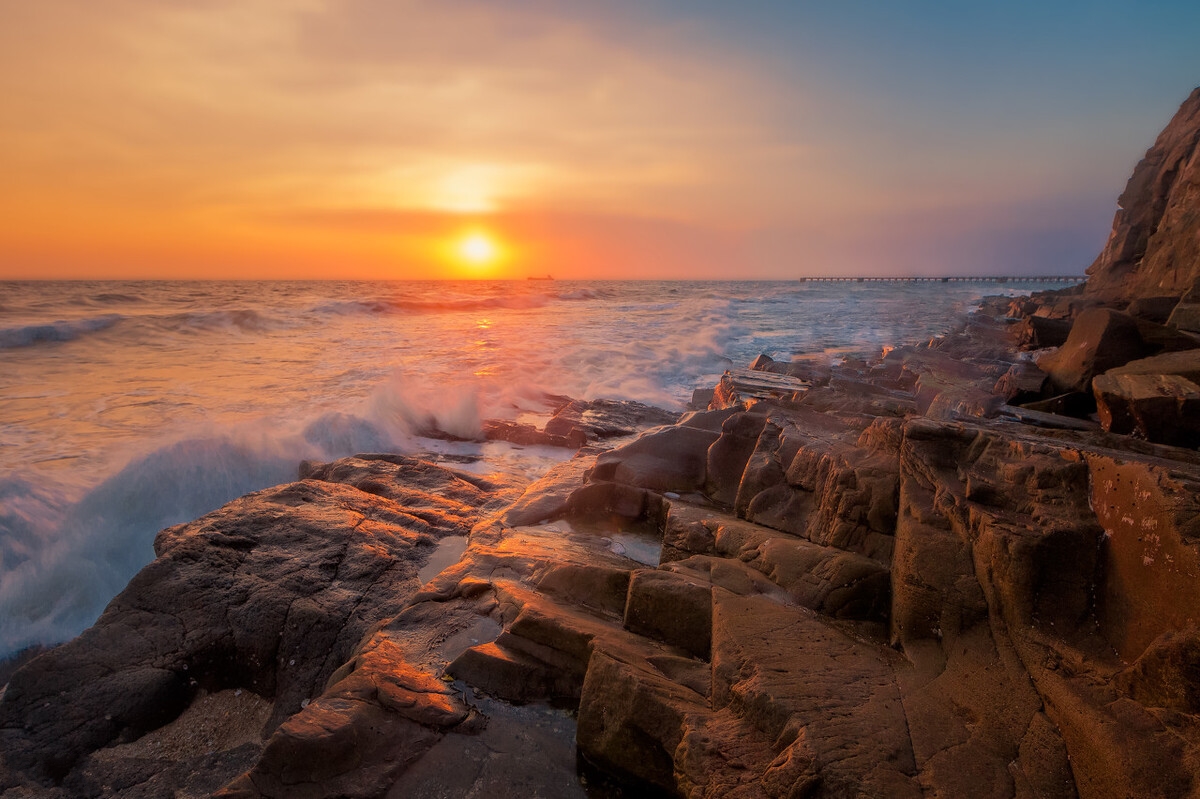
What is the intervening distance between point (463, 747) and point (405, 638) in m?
1.02

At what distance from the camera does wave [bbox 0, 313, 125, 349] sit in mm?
19141

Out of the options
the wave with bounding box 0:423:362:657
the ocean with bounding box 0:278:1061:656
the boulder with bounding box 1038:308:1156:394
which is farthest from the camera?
the boulder with bounding box 1038:308:1156:394

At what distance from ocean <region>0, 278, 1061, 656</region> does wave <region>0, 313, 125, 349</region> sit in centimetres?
8

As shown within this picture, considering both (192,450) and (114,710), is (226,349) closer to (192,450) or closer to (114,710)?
(192,450)

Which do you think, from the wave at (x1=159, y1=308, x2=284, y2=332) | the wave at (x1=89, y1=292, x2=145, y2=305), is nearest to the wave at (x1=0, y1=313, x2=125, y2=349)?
the wave at (x1=159, y1=308, x2=284, y2=332)

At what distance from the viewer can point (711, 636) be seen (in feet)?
10.4

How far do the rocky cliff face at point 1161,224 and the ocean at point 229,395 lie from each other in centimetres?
628

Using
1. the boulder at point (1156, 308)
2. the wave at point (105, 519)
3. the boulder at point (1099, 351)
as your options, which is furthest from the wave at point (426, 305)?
the boulder at point (1156, 308)

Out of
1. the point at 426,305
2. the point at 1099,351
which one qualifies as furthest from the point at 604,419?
the point at 426,305

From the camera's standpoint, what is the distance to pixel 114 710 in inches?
136

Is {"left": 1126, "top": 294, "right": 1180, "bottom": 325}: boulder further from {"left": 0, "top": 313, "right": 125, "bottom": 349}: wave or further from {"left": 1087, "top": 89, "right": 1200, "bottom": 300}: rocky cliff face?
{"left": 0, "top": 313, "right": 125, "bottom": 349}: wave

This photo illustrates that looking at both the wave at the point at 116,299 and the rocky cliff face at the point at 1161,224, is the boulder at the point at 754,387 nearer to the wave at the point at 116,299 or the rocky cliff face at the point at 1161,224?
the rocky cliff face at the point at 1161,224

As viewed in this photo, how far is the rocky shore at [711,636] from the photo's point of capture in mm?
2271

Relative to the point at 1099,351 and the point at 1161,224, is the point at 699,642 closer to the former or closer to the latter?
the point at 1099,351
